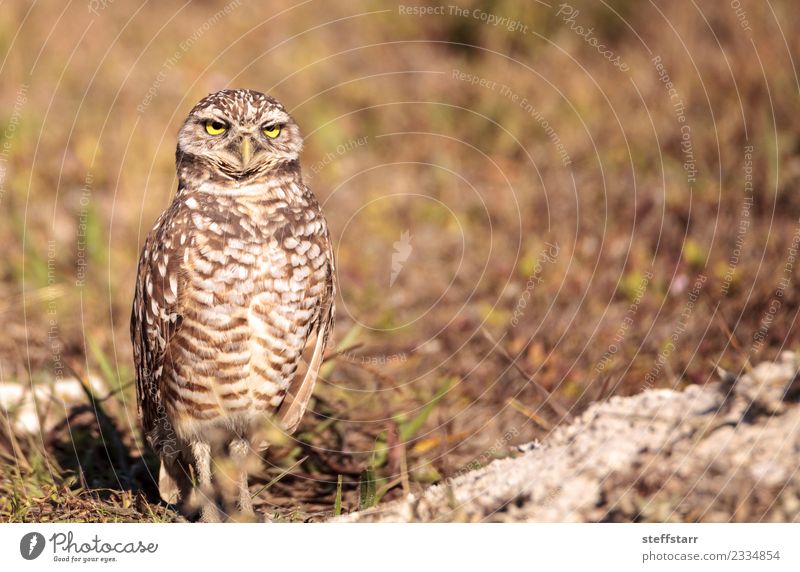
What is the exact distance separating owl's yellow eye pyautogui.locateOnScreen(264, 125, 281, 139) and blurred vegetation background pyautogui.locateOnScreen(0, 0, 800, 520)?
1106 millimetres

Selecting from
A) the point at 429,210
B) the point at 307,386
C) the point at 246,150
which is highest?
the point at 246,150

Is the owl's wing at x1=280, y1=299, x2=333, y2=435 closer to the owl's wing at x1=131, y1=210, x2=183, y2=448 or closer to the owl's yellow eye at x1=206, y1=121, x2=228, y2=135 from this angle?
the owl's wing at x1=131, y1=210, x2=183, y2=448

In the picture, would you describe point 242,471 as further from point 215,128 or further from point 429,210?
point 429,210

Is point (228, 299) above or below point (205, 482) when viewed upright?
above

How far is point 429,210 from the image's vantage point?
5.65 meters

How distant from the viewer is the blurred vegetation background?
12.1ft

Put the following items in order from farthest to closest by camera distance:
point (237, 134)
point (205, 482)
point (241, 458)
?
1. point (241, 458)
2. point (205, 482)
3. point (237, 134)

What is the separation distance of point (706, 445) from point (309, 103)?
164 inches

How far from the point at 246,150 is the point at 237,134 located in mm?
61

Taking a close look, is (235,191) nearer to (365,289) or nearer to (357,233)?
(365,289)

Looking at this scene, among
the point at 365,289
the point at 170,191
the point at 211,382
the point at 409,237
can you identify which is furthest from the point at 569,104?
the point at 211,382

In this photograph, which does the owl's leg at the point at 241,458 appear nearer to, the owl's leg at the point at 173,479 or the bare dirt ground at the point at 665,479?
the owl's leg at the point at 173,479

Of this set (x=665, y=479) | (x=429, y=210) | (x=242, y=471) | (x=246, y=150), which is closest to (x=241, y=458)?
(x=242, y=471)

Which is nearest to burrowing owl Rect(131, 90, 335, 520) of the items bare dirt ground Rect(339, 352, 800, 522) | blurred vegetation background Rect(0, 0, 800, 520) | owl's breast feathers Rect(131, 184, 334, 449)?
owl's breast feathers Rect(131, 184, 334, 449)
